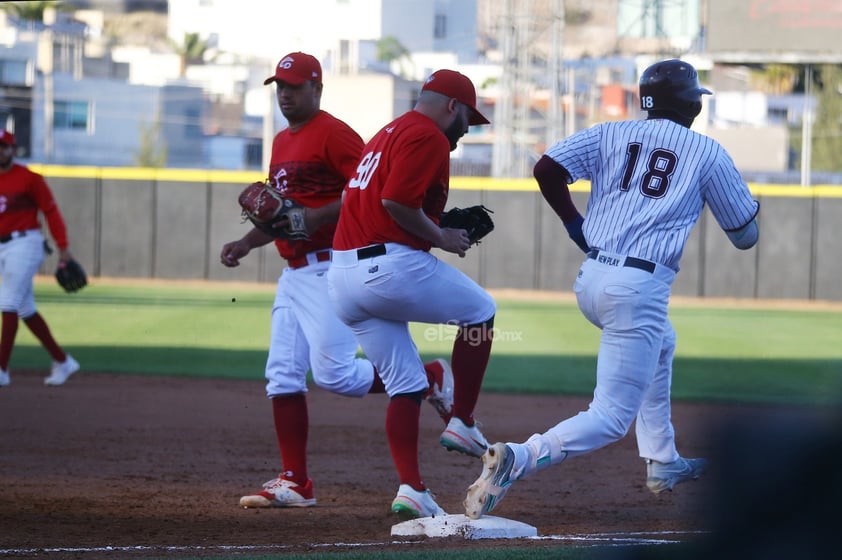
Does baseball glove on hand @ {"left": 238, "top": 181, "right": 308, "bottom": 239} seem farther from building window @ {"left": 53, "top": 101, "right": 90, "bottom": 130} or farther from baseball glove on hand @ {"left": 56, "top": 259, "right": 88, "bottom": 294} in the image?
building window @ {"left": 53, "top": 101, "right": 90, "bottom": 130}

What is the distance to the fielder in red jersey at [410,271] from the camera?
13.3ft

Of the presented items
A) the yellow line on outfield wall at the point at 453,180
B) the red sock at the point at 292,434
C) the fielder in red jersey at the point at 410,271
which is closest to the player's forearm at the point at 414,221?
the fielder in red jersey at the point at 410,271

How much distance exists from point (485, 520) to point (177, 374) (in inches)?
237

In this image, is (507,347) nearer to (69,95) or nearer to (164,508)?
(164,508)

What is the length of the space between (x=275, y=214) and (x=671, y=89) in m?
1.62

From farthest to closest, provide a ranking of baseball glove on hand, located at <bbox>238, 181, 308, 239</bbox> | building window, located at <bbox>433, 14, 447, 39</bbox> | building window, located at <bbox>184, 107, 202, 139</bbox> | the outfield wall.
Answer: building window, located at <bbox>184, 107, 202, 139</bbox> < building window, located at <bbox>433, 14, 447, 39</bbox> < the outfield wall < baseball glove on hand, located at <bbox>238, 181, 308, 239</bbox>

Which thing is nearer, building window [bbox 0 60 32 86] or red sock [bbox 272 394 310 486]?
red sock [bbox 272 394 310 486]

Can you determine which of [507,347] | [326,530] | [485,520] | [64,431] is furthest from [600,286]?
[507,347]

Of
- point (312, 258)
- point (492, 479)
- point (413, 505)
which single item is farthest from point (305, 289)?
point (492, 479)

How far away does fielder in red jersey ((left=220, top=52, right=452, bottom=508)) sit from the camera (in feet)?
15.3

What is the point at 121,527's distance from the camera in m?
4.26

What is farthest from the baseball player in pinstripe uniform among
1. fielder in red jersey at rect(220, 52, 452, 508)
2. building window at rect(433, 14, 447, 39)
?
building window at rect(433, 14, 447, 39)

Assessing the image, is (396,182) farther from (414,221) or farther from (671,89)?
(671,89)

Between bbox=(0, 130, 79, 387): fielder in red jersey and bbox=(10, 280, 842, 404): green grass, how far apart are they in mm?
1300
